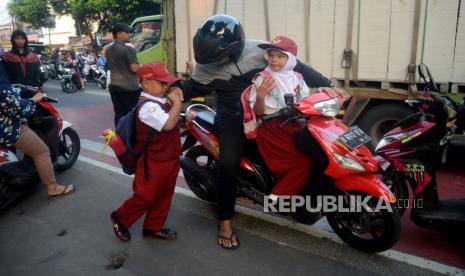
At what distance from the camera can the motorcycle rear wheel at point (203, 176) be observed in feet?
11.4

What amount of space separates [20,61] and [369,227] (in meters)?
4.86

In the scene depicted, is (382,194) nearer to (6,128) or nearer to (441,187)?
(441,187)

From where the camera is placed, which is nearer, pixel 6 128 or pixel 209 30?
pixel 209 30

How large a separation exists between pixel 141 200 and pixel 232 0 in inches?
179

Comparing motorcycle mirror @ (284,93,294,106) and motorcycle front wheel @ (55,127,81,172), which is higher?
motorcycle mirror @ (284,93,294,106)

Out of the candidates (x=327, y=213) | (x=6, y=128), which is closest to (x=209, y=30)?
(x=327, y=213)

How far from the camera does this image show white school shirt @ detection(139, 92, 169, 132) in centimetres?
267

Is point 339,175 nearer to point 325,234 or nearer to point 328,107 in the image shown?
point 328,107

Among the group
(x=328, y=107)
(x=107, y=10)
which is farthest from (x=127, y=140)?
(x=107, y=10)

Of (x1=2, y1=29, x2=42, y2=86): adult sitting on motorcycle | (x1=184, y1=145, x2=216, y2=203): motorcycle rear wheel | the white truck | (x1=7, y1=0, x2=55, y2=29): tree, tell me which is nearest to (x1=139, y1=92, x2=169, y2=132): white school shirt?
(x1=184, y1=145, x2=216, y2=203): motorcycle rear wheel

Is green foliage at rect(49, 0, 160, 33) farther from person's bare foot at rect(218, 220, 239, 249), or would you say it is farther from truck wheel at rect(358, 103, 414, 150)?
person's bare foot at rect(218, 220, 239, 249)

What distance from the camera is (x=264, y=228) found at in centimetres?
333

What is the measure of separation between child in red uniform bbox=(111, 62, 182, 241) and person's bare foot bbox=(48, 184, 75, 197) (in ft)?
4.24

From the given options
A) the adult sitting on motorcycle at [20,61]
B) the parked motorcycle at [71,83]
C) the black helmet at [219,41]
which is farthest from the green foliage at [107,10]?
the black helmet at [219,41]
